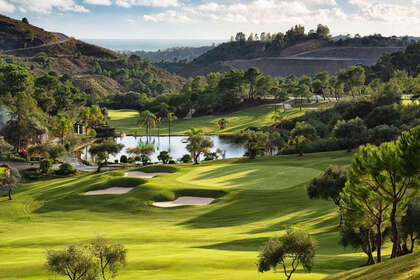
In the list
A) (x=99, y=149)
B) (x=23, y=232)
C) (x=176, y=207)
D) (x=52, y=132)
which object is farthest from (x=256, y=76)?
(x=23, y=232)

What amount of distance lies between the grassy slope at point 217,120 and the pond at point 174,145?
9.50 metres

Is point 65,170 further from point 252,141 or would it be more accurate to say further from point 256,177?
point 256,177

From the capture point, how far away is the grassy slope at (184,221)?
3077 centimetres

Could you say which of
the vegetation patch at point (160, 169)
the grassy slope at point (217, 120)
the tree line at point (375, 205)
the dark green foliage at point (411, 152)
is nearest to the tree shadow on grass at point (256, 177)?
the vegetation patch at point (160, 169)

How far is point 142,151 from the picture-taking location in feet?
320

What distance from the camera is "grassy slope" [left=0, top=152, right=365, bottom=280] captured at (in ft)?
101

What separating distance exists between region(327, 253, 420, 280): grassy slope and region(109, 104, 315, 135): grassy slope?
4787 inches

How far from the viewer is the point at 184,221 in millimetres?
49906

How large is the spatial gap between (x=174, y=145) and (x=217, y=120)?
38.7 metres

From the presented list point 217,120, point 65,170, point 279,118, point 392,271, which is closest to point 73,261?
point 392,271

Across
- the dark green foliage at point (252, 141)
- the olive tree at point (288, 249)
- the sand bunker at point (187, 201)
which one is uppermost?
the dark green foliage at point (252, 141)

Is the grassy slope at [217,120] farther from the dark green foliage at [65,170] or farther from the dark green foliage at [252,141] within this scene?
the dark green foliage at [65,170]

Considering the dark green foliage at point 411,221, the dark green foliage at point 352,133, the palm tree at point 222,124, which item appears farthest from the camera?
the palm tree at point 222,124

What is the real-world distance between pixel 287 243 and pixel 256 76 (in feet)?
533
